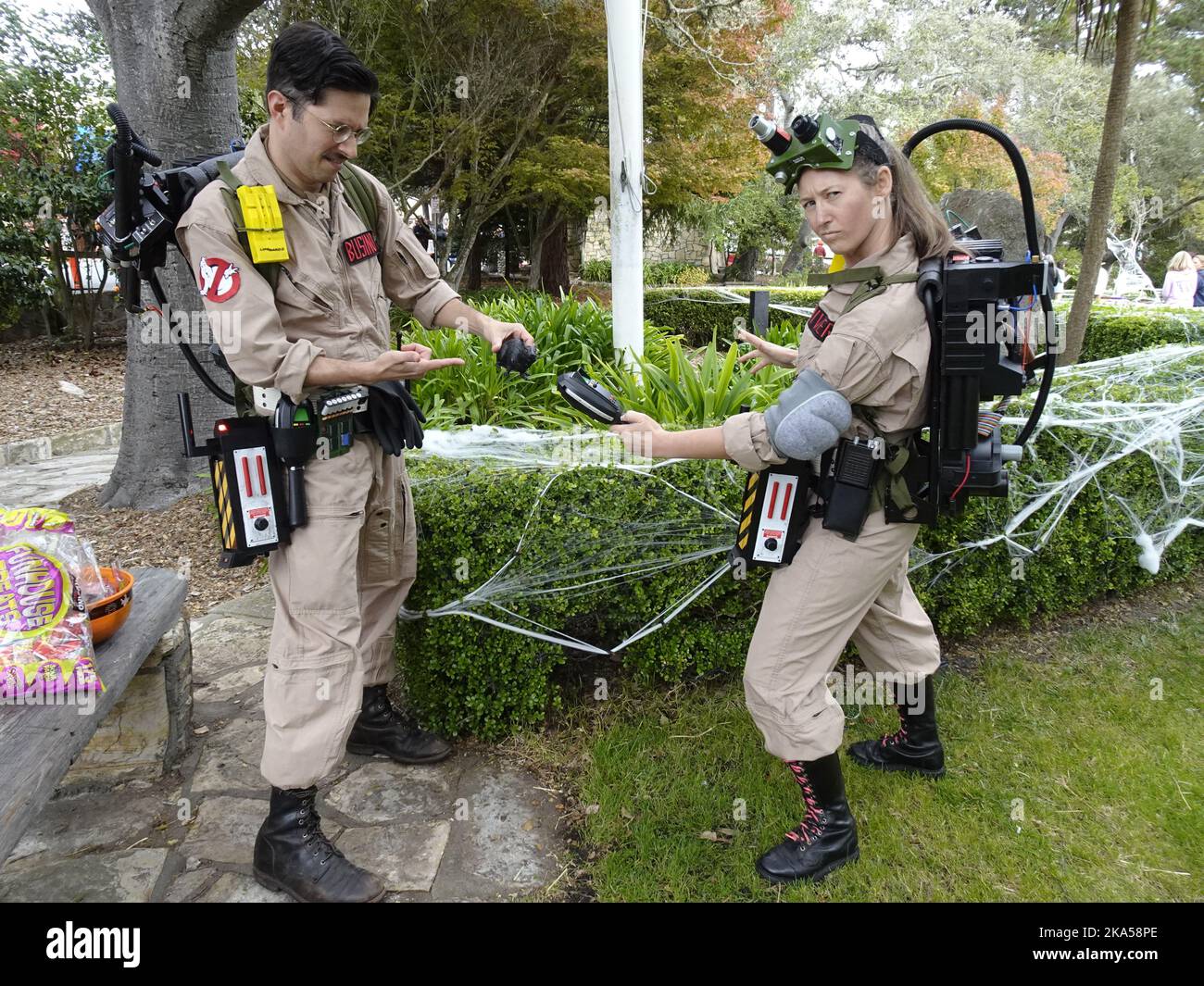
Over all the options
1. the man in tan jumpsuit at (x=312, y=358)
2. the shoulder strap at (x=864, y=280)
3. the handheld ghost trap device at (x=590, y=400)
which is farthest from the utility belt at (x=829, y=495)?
the man in tan jumpsuit at (x=312, y=358)

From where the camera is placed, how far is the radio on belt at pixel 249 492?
226 centimetres

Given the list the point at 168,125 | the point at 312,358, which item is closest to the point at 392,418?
the point at 312,358

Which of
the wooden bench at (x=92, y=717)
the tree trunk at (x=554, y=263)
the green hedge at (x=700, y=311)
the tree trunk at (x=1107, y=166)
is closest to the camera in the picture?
the wooden bench at (x=92, y=717)

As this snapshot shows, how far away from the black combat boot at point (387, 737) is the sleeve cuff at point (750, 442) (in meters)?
1.69

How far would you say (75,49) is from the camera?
33.0 feet

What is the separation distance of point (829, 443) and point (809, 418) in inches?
3.4

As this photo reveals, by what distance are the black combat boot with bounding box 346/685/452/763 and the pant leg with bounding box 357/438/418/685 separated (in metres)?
0.10

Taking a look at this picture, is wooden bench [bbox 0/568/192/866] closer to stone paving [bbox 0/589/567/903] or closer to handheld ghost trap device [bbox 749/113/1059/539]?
stone paving [bbox 0/589/567/903]

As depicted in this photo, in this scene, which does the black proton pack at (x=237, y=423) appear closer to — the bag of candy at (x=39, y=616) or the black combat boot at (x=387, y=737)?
the bag of candy at (x=39, y=616)

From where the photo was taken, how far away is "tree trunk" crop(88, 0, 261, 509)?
470 cm

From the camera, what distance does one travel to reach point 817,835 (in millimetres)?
2475

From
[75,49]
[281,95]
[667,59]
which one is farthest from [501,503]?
[75,49]

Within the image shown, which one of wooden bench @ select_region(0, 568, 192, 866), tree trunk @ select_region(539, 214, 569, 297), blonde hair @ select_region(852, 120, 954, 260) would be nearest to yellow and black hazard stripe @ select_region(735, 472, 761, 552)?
blonde hair @ select_region(852, 120, 954, 260)
